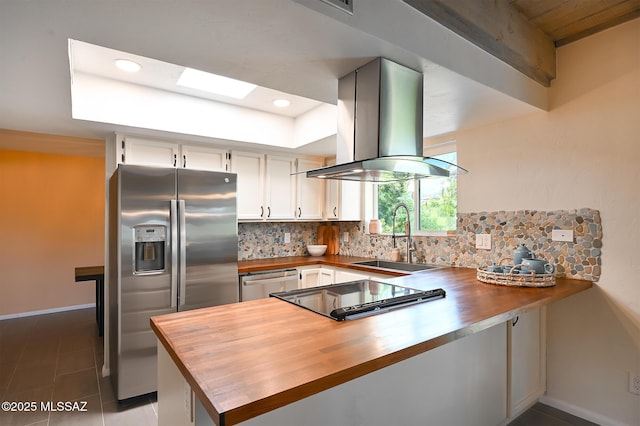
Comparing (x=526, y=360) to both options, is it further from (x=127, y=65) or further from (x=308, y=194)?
(x=127, y=65)

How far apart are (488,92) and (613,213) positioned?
3.49 feet

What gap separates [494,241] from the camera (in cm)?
252

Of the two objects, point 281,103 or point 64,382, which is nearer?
point 64,382

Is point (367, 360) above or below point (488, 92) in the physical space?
below

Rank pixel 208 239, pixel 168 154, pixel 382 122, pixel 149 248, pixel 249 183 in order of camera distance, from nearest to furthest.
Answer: pixel 382 122
pixel 149 248
pixel 208 239
pixel 168 154
pixel 249 183

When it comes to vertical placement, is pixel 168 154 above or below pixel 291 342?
above

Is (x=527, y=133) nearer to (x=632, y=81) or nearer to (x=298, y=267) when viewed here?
(x=632, y=81)

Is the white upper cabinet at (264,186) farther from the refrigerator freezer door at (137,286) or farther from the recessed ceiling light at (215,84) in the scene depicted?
the refrigerator freezer door at (137,286)

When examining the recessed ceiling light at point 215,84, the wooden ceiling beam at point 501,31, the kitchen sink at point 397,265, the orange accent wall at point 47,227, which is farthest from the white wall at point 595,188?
the orange accent wall at point 47,227

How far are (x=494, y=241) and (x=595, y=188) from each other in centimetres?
71

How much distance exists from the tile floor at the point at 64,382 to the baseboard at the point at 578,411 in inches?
1.6

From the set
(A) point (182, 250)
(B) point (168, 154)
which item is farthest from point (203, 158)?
(A) point (182, 250)

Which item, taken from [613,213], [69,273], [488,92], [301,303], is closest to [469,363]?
[301,303]

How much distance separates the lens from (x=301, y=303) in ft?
5.24
